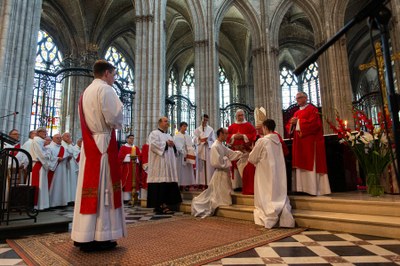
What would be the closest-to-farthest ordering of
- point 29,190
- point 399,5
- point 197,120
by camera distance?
point 29,190, point 399,5, point 197,120

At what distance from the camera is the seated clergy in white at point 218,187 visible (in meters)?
5.48

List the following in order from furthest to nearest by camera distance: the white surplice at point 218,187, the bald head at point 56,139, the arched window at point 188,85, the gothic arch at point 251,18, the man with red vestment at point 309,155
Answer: the arched window at point 188,85, the gothic arch at point 251,18, the bald head at point 56,139, the white surplice at point 218,187, the man with red vestment at point 309,155

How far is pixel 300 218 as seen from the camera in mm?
4289

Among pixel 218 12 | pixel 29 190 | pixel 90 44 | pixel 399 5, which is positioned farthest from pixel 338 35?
pixel 90 44

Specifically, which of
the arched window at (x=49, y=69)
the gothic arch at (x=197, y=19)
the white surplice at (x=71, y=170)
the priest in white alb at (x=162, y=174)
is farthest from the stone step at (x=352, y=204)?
the arched window at (x=49, y=69)

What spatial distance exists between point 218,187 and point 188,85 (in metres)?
21.3

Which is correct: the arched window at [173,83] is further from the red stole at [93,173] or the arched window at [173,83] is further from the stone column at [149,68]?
the red stole at [93,173]

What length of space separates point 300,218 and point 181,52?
22110mm

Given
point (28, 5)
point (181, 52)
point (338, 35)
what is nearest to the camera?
point (338, 35)

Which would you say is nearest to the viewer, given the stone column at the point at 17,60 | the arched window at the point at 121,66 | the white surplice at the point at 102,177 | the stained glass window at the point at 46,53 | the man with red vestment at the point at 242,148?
the white surplice at the point at 102,177

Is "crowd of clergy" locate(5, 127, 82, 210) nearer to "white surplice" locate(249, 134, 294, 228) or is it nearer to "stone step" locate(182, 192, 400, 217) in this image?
"white surplice" locate(249, 134, 294, 228)

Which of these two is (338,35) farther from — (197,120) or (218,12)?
(218,12)

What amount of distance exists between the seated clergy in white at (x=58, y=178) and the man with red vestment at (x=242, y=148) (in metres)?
4.24

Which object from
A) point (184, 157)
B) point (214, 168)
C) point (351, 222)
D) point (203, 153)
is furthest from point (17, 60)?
point (351, 222)
